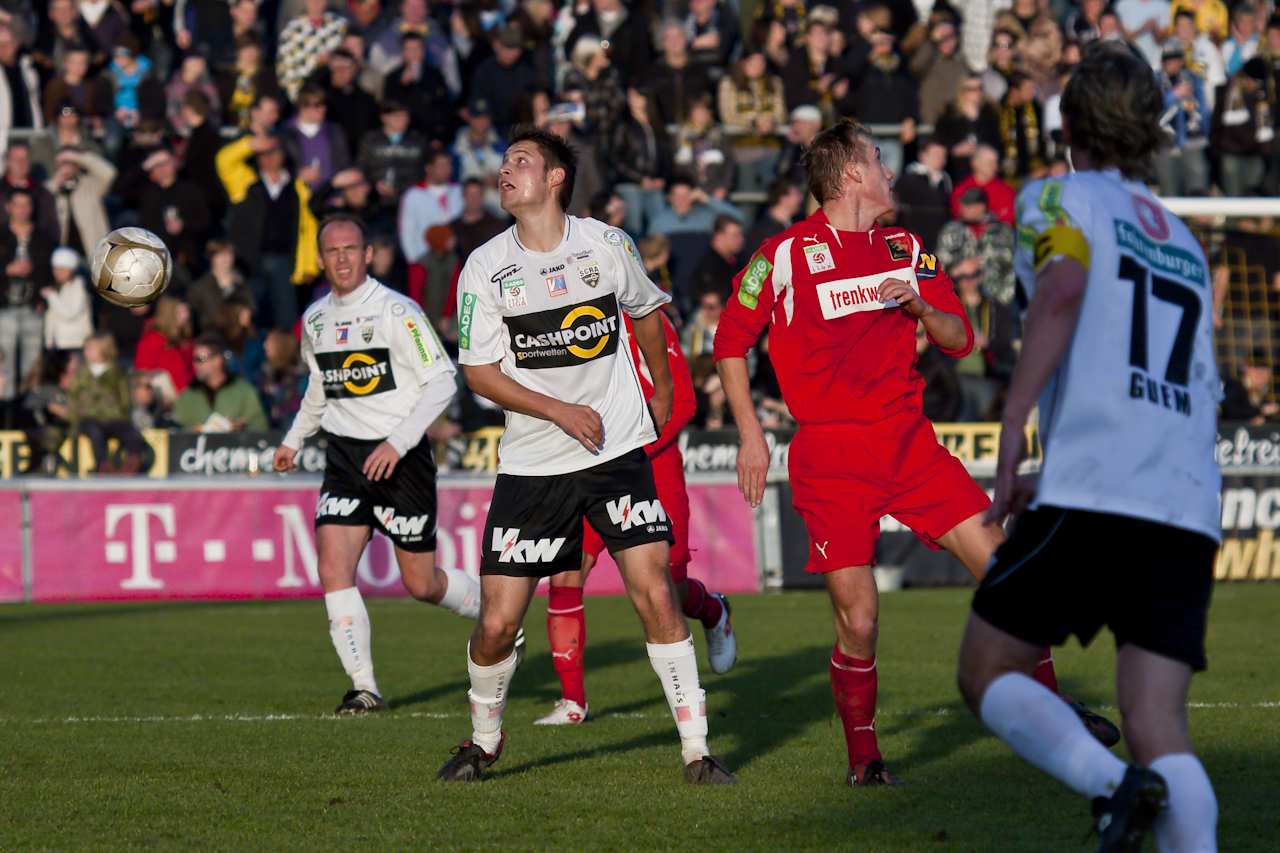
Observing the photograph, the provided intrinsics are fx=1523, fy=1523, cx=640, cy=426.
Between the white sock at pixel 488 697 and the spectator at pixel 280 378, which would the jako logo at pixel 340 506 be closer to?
the white sock at pixel 488 697

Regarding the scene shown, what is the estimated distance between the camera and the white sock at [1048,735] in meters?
3.67

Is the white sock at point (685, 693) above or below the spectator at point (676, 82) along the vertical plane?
below

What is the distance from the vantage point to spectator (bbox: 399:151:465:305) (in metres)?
17.3

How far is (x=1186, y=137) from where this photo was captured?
19.1 meters

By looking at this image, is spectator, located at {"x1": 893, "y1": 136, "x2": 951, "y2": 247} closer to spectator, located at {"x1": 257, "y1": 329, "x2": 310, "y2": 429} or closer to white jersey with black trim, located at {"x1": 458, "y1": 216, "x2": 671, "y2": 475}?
spectator, located at {"x1": 257, "y1": 329, "x2": 310, "y2": 429}

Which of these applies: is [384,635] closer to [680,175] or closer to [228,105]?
[680,175]

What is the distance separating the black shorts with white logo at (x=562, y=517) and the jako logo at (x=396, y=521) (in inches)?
95.5

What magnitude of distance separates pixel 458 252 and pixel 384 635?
6396 millimetres

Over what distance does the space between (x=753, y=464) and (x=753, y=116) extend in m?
13.9

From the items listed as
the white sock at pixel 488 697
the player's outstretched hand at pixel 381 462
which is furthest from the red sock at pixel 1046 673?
the player's outstretched hand at pixel 381 462

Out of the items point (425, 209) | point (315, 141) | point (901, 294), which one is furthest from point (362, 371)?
point (315, 141)

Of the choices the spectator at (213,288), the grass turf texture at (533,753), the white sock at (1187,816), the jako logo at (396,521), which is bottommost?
the grass turf texture at (533,753)

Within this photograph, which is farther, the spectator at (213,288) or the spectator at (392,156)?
the spectator at (392,156)

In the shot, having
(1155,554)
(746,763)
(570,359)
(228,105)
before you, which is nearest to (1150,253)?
(1155,554)
